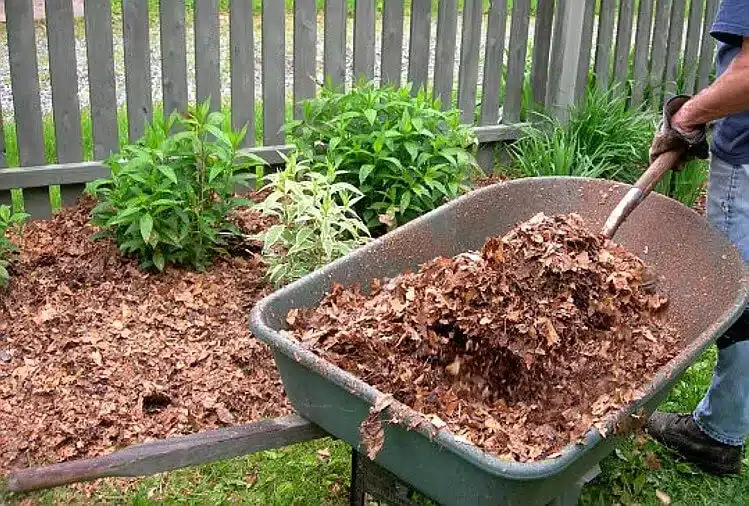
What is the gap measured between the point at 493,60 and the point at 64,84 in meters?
2.53

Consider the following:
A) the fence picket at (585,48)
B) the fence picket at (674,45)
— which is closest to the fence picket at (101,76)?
the fence picket at (585,48)

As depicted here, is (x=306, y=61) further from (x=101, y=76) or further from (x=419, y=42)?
(x=101, y=76)

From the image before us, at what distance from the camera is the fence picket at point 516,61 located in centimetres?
571

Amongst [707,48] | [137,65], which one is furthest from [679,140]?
[707,48]

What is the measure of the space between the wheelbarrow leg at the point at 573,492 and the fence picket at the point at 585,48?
3.66 m

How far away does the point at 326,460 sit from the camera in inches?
132

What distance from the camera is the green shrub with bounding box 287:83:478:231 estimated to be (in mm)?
4262

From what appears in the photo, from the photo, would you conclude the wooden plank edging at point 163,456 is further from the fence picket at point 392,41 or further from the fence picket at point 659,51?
the fence picket at point 659,51

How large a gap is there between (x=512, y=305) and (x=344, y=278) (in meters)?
0.59

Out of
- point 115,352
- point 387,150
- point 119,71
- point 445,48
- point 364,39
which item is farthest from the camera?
point 119,71

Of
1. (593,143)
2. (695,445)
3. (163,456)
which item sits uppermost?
(593,143)

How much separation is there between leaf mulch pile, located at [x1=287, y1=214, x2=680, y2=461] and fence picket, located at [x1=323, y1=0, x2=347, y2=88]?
2.75 meters

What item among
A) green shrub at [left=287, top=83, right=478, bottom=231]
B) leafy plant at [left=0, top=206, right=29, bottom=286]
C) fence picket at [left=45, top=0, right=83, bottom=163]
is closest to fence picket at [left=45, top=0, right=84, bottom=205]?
fence picket at [left=45, top=0, right=83, bottom=163]

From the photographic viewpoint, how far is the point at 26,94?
15.0 ft
